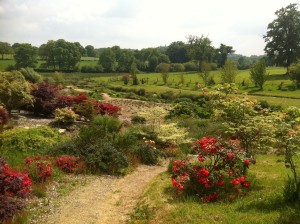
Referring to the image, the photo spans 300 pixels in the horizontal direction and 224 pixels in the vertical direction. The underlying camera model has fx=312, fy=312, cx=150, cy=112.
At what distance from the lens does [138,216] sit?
7496 millimetres

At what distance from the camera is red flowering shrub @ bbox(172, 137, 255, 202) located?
7.92 m

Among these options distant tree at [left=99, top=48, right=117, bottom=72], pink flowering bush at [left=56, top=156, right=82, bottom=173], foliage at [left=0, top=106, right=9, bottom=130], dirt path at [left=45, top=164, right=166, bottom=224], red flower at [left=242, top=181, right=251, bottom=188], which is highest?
distant tree at [left=99, top=48, right=117, bottom=72]

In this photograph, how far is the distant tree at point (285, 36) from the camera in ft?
165

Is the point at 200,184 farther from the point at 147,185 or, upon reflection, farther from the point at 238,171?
the point at 147,185

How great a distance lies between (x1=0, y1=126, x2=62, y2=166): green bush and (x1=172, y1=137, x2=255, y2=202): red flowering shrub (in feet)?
18.2

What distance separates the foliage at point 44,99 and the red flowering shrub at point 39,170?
8.80 meters

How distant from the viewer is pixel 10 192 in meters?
6.65

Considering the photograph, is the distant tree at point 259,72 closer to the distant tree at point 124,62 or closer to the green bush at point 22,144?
the green bush at point 22,144

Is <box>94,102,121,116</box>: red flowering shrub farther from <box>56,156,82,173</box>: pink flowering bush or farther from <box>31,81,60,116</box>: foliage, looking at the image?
<box>56,156,82,173</box>: pink flowering bush

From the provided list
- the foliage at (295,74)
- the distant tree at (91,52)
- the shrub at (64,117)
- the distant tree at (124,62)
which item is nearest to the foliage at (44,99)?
the shrub at (64,117)

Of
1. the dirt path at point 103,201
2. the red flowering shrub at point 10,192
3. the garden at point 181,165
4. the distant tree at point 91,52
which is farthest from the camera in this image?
the distant tree at point 91,52

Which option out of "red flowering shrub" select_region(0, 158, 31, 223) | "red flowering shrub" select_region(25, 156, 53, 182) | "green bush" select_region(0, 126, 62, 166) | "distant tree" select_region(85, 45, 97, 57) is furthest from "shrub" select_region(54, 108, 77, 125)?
"distant tree" select_region(85, 45, 97, 57)

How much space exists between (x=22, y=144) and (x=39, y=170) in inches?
107

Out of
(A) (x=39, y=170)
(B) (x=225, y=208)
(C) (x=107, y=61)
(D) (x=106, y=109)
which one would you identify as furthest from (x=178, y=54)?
(B) (x=225, y=208)
